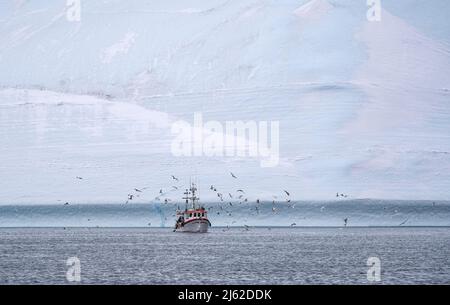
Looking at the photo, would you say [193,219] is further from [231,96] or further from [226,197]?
[231,96]

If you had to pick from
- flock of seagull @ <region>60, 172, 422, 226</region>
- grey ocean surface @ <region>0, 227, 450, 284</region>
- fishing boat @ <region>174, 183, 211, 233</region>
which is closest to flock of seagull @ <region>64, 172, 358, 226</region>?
flock of seagull @ <region>60, 172, 422, 226</region>

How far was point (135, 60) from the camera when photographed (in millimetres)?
123312

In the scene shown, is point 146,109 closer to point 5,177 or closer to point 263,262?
point 5,177

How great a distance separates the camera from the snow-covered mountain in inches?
3834

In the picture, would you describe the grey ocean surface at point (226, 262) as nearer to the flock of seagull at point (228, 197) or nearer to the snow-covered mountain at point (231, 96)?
the flock of seagull at point (228, 197)

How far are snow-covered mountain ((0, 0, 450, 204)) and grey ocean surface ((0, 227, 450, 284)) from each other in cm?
2148

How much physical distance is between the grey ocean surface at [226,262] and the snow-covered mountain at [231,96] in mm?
21476

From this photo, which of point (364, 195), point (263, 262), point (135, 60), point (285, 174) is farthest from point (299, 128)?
Result: point (263, 262)

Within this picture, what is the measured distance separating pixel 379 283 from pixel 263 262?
1213 centimetres

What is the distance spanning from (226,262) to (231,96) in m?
59.3

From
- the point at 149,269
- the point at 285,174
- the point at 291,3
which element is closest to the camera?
the point at 149,269

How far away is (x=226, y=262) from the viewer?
53.2 meters

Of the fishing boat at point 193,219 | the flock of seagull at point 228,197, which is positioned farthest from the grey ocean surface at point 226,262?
the flock of seagull at point 228,197

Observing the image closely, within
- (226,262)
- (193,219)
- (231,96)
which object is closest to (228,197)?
(193,219)
